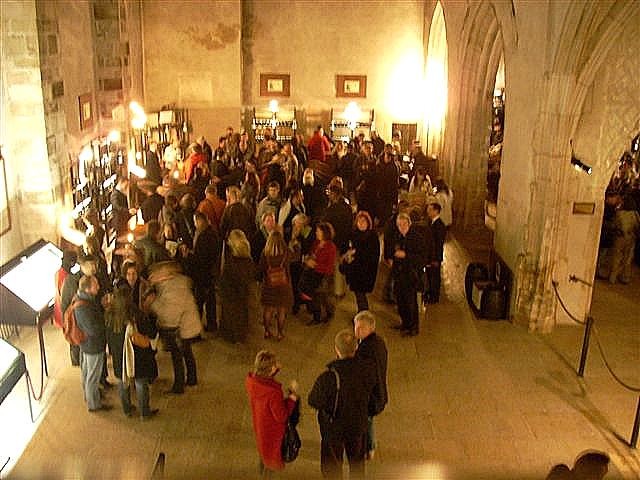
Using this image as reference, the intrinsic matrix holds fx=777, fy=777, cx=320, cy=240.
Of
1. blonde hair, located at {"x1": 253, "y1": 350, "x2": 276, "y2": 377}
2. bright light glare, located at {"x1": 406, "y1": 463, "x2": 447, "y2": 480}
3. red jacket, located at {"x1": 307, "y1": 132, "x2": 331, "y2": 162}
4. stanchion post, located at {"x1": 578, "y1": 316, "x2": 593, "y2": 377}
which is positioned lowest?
bright light glare, located at {"x1": 406, "y1": 463, "x2": 447, "y2": 480}

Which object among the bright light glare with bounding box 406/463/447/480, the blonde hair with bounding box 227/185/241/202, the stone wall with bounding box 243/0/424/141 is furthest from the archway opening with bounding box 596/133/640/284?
the stone wall with bounding box 243/0/424/141

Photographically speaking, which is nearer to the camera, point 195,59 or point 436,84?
point 436,84

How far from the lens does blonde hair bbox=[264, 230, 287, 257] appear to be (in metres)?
8.28

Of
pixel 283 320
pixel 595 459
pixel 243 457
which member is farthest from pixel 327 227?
pixel 595 459

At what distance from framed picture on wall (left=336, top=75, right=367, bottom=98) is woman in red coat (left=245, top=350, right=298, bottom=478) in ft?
44.9

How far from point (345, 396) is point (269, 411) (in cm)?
55

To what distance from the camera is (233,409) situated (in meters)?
7.40

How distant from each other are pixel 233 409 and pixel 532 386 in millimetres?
3078

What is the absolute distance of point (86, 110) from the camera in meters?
12.9

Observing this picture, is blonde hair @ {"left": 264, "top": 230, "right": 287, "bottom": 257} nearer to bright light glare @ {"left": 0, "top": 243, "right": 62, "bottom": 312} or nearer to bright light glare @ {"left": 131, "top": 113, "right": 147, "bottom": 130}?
bright light glare @ {"left": 0, "top": 243, "right": 62, "bottom": 312}

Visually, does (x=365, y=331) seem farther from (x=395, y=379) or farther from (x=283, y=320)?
(x=283, y=320)

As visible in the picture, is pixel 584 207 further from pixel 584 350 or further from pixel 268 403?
pixel 268 403

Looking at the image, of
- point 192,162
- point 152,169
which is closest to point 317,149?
point 192,162

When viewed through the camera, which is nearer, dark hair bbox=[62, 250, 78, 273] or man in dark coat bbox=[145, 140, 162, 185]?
dark hair bbox=[62, 250, 78, 273]
